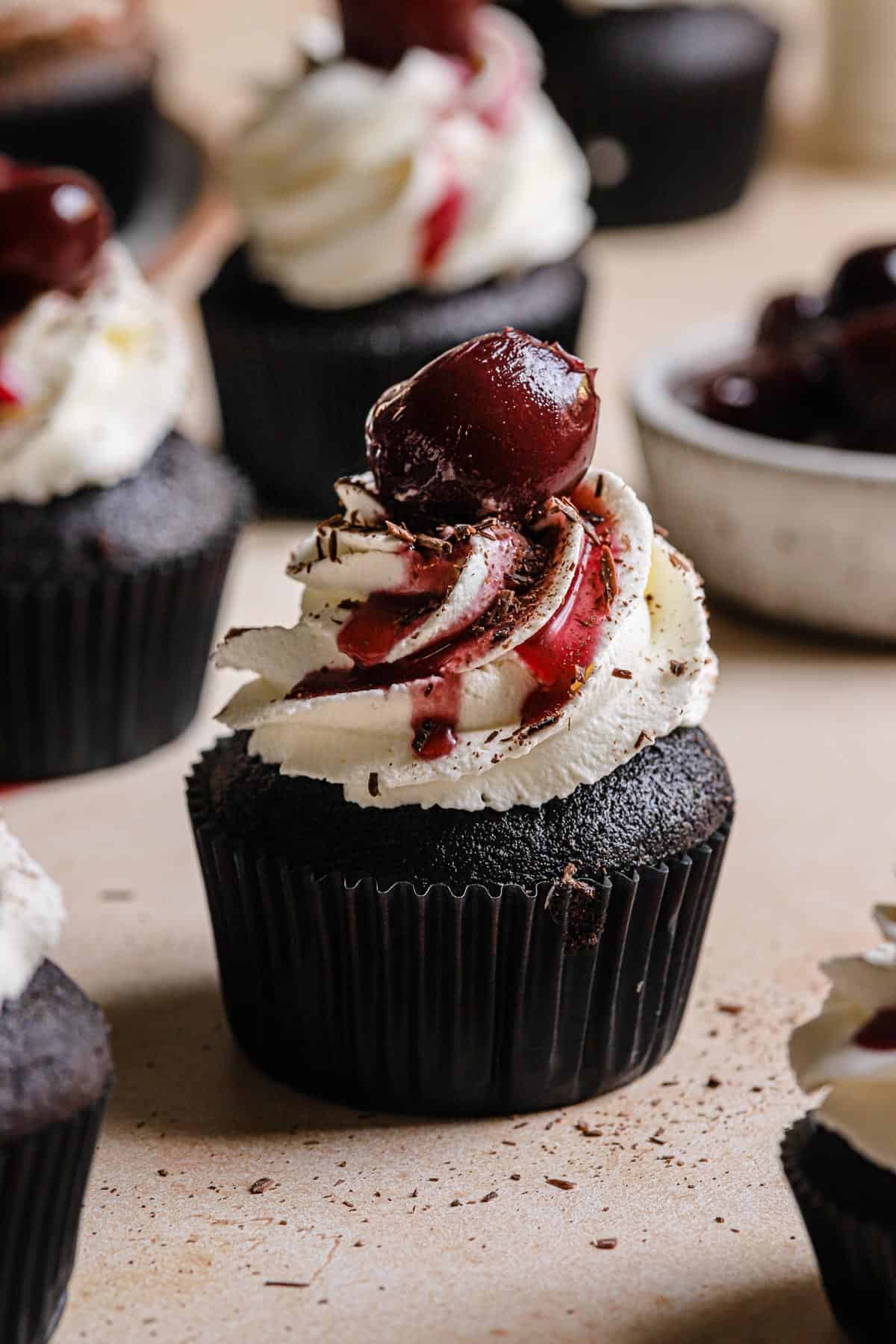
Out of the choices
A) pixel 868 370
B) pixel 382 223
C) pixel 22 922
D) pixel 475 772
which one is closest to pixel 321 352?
pixel 382 223

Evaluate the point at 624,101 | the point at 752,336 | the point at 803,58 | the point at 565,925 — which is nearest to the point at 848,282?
the point at 752,336

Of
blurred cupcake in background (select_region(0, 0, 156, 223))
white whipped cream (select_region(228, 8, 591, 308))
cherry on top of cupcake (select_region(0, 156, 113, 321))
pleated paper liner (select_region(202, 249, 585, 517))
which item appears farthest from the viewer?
blurred cupcake in background (select_region(0, 0, 156, 223))

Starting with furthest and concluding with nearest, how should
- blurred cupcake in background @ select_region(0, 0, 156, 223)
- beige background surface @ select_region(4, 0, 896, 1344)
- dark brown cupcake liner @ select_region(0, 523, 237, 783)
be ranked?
blurred cupcake in background @ select_region(0, 0, 156, 223)
dark brown cupcake liner @ select_region(0, 523, 237, 783)
beige background surface @ select_region(4, 0, 896, 1344)

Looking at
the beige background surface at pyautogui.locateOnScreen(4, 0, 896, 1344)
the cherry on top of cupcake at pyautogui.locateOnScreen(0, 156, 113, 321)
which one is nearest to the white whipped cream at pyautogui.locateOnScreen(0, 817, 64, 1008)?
the beige background surface at pyautogui.locateOnScreen(4, 0, 896, 1344)

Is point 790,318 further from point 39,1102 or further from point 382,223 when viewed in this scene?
point 39,1102

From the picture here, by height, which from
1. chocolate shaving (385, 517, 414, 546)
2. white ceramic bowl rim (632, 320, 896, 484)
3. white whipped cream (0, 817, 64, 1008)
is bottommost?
white ceramic bowl rim (632, 320, 896, 484)

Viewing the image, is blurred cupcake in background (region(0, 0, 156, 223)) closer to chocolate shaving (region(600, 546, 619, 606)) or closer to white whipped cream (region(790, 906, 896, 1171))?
chocolate shaving (region(600, 546, 619, 606))
